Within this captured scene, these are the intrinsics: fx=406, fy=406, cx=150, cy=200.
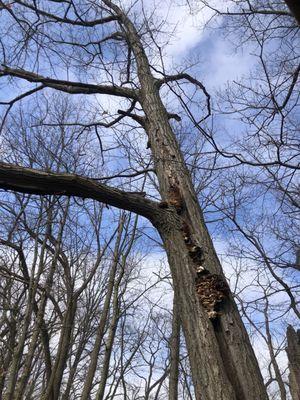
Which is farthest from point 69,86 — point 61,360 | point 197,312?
point 61,360

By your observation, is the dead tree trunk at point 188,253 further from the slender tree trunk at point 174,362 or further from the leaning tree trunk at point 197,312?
the slender tree trunk at point 174,362

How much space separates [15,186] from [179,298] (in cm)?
121

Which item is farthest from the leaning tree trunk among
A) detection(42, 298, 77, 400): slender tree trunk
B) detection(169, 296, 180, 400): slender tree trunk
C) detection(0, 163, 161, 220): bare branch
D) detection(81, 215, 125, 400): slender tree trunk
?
detection(169, 296, 180, 400): slender tree trunk

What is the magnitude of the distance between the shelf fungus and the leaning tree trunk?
0.11 ft

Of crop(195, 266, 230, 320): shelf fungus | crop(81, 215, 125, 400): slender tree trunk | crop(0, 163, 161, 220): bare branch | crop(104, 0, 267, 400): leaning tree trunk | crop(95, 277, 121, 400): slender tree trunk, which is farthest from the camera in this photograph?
crop(95, 277, 121, 400): slender tree trunk

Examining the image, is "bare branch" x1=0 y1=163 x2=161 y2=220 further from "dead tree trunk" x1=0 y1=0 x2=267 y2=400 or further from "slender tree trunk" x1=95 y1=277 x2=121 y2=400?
"slender tree trunk" x1=95 y1=277 x2=121 y2=400

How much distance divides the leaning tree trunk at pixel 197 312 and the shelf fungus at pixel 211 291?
0.03 meters

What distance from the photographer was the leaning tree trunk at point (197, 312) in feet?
6.68

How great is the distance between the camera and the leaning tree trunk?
6.68ft

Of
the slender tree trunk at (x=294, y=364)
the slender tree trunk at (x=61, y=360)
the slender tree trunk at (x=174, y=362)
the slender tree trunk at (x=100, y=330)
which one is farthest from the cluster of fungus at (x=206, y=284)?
the slender tree trunk at (x=294, y=364)

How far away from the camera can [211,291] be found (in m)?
2.34

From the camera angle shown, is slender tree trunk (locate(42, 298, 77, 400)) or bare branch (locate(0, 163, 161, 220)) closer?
bare branch (locate(0, 163, 161, 220))

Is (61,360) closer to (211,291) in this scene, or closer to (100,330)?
(100,330)

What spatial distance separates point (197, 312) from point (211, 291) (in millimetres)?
147
